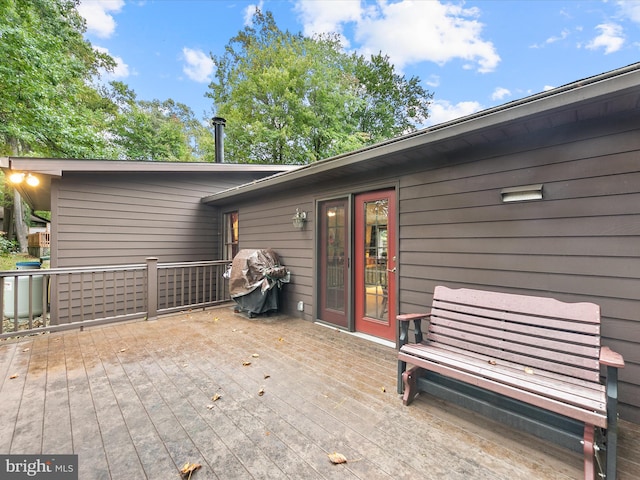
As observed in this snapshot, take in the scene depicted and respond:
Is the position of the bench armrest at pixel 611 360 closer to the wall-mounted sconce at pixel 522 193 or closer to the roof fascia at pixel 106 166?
the wall-mounted sconce at pixel 522 193

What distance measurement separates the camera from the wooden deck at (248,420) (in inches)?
61.9

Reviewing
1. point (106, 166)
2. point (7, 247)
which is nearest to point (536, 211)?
point (106, 166)

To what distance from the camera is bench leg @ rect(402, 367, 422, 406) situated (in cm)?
215

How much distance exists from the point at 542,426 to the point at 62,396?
3.40m

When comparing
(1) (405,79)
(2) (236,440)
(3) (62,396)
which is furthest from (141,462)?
(1) (405,79)

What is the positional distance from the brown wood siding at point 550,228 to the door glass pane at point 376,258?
425mm

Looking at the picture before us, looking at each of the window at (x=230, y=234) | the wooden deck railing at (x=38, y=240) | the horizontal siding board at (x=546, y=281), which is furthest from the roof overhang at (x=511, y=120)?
the wooden deck railing at (x=38, y=240)

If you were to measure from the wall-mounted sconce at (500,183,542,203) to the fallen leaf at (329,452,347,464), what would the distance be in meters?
2.40

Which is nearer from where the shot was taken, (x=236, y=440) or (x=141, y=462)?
(x=141, y=462)

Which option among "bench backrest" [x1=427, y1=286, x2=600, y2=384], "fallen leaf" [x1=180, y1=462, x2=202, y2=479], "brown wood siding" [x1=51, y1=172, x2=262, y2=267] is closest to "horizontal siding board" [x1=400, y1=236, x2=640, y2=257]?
"bench backrest" [x1=427, y1=286, x2=600, y2=384]

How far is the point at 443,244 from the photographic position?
2.98 metres

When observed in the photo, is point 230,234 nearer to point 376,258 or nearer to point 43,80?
point 376,258

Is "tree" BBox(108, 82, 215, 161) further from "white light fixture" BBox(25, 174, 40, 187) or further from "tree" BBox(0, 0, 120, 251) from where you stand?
"white light fixture" BBox(25, 174, 40, 187)

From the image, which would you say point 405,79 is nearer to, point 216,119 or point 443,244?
point 216,119
